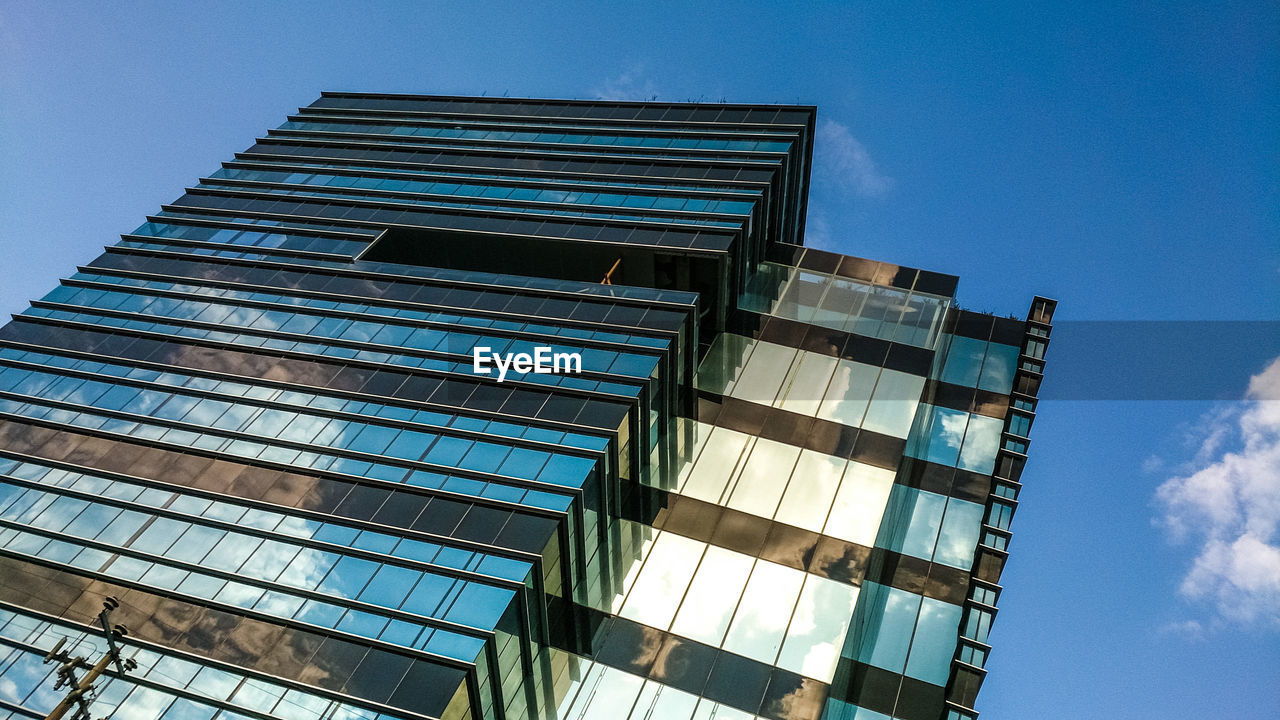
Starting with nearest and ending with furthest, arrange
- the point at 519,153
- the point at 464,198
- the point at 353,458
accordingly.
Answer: the point at 353,458, the point at 464,198, the point at 519,153

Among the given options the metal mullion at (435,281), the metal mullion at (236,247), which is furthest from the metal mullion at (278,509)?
the metal mullion at (236,247)

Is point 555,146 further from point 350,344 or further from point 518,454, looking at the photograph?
point 518,454

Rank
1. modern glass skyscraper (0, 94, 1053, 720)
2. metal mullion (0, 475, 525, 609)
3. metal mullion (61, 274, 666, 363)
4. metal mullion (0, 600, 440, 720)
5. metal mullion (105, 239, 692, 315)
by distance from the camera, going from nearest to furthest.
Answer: metal mullion (0, 600, 440, 720)
metal mullion (0, 475, 525, 609)
modern glass skyscraper (0, 94, 1053, 720)
metal mullion (61, 274, 666, 363)
metal mullion (105, 239, 692, 315)

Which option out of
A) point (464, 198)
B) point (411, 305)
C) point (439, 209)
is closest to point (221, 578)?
point (411, 305)

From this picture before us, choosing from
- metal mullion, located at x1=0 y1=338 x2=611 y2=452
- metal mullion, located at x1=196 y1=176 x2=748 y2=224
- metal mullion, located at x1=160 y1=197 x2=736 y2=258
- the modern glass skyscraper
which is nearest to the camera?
the modern glass skyscraper

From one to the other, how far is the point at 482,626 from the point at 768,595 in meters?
11.1

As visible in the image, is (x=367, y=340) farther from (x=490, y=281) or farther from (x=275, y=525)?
(x=275, y=525)

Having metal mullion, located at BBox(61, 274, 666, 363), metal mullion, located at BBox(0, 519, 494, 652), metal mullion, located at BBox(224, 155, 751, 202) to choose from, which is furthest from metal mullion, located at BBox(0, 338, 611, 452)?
metal mullion, located at BBox(224, 155, 751, 202)

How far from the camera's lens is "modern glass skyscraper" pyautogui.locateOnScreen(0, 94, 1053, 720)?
104ft

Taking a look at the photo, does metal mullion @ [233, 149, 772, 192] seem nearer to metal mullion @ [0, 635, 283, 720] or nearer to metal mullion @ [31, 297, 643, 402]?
metal mullion @ [31, 297, 643, 402]

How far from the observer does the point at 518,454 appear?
36.5m

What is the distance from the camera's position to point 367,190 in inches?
2291

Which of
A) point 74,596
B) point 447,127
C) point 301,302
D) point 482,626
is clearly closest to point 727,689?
point 482,626

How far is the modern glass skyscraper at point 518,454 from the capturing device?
31.5 metres
